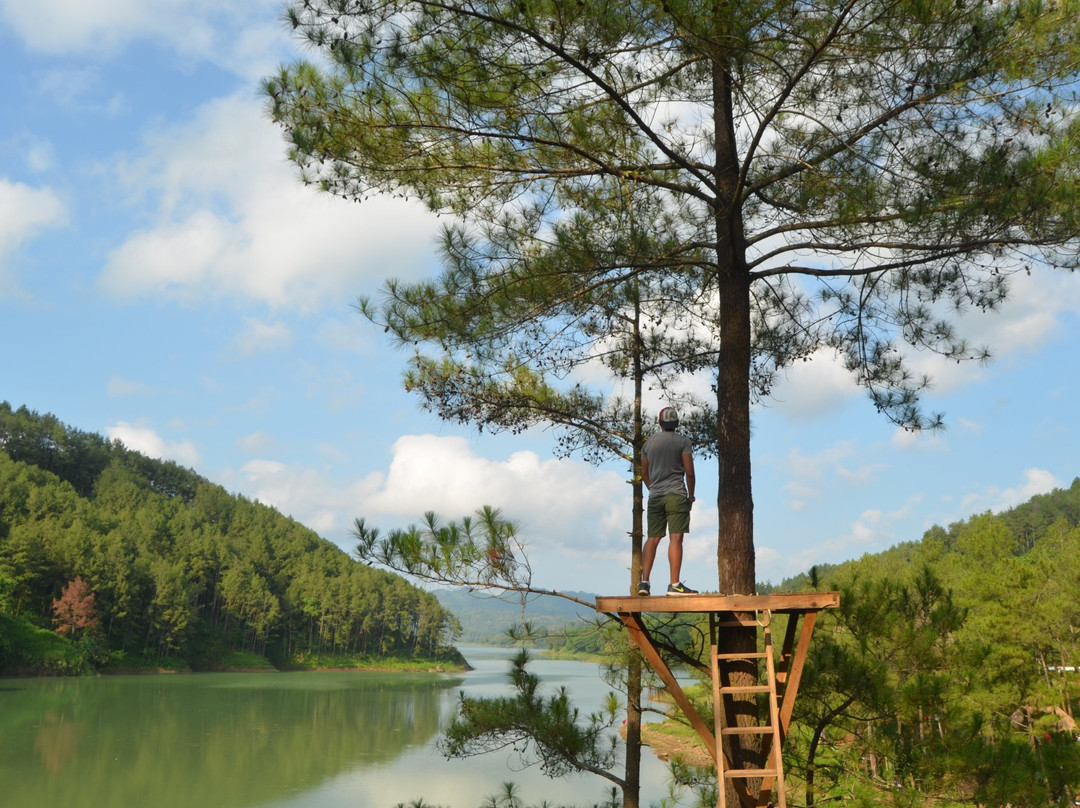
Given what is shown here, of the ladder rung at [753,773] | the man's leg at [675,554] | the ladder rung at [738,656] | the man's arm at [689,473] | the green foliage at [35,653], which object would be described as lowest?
the green foliage at [35,653]

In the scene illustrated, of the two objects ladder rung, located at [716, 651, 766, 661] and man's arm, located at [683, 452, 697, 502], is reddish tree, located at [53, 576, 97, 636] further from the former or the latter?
ladder rung, located at [716, 651, 766, 661]

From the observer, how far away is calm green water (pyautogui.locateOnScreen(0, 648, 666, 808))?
51.6ft

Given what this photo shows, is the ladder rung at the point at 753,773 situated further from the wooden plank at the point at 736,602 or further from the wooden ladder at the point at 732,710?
the wooden plank at the point at 736,602

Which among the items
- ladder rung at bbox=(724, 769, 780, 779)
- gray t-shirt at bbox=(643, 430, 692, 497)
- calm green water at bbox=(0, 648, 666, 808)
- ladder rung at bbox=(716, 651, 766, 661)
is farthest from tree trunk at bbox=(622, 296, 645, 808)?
calm green water at bbox=(0, 648, 666, 808)

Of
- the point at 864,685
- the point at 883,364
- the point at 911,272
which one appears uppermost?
the point at 911,272

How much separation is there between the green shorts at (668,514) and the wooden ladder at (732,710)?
0.51 m

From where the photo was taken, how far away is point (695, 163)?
510 centimetres

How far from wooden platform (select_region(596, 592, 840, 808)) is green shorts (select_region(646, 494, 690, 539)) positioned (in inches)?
19.7

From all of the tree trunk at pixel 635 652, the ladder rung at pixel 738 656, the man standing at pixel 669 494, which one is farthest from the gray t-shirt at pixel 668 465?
the tree trunk at pixel 635 652

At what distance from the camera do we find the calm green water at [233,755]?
51.6ft

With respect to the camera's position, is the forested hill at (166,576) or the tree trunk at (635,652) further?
the forested hill at (166,576)

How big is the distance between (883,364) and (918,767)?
269 cm

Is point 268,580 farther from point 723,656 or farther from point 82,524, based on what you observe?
point 723,656

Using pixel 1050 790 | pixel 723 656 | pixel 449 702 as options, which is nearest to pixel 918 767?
pixel 1050 790
